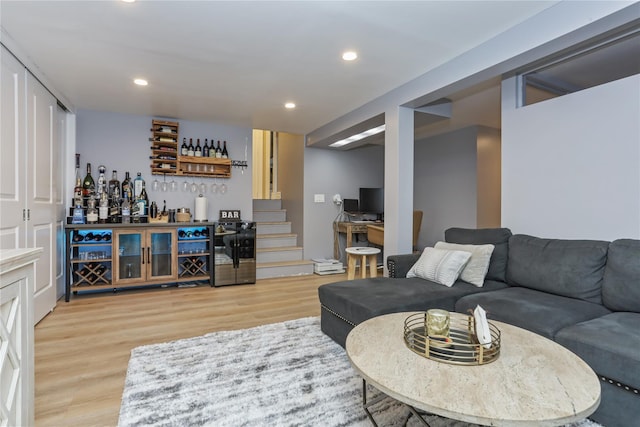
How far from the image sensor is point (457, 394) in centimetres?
107

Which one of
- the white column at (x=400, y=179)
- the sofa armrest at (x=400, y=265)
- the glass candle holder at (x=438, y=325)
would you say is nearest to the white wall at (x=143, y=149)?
the white column at (x=400, y=179)

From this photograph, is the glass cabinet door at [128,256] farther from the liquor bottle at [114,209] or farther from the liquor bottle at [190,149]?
the liquor bottle at [190,149]

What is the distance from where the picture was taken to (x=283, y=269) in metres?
5.16

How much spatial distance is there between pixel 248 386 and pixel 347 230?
12.6 feet

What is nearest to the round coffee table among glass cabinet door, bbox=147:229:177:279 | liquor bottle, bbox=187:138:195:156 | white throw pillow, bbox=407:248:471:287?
white throw pillow, bbox=407:248:471:287

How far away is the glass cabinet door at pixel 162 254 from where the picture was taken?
4270 mm

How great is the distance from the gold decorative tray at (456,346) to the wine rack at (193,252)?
359cm

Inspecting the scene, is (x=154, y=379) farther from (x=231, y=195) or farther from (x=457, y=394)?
(x=231, y=195)

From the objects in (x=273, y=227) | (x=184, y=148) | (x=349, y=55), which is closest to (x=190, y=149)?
(x=184, y=148)

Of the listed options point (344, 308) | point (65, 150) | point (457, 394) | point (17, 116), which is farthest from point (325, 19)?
point (65, 150)

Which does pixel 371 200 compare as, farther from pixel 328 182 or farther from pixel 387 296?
pixel 387 296

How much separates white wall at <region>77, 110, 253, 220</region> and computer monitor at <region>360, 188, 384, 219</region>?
2.01 meters

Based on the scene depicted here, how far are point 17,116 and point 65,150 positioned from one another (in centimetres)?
160

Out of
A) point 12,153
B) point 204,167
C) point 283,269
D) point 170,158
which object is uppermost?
point 170,158
